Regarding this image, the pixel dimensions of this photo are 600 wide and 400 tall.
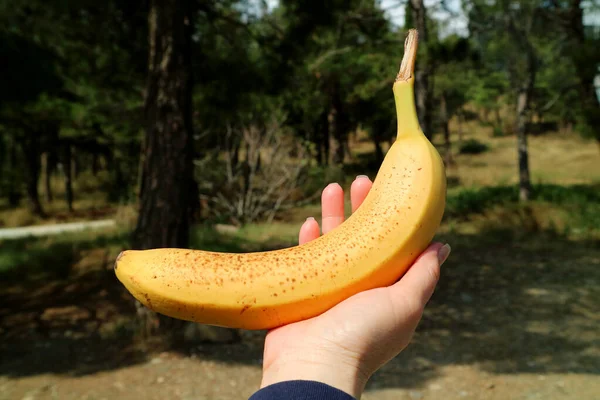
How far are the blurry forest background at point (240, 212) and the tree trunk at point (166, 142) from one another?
0.02 metres

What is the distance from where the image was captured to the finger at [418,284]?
4.63 feet

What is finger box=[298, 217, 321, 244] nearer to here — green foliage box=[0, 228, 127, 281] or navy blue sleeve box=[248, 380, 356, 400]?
navy blue sleeve box=[248, 380, 356, 400]

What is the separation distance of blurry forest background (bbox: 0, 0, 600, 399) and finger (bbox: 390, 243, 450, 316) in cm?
244

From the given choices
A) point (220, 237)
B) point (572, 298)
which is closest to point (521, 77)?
point (572, 298)

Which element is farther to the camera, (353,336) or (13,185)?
(13,185)

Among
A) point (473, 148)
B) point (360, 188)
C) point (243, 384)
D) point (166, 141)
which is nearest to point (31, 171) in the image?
point (166, 141)

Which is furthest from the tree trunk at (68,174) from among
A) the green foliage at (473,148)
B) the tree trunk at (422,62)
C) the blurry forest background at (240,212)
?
the green foliage at (473,148)

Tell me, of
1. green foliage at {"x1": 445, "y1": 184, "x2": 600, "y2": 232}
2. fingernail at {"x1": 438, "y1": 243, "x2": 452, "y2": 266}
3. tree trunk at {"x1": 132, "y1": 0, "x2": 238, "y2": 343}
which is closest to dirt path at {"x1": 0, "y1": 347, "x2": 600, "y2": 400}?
tree trunk at {"x1": 132, "y1": 0, "x2": 238, "y2": 343}

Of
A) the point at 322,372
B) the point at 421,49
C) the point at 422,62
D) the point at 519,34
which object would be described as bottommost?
the point at 322,372

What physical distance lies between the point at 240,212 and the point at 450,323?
7.01 metres

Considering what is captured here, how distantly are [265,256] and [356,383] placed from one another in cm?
49

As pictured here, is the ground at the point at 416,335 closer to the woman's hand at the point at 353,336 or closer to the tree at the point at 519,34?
the woman's hand at the point at 353,336

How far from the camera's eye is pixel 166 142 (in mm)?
4297

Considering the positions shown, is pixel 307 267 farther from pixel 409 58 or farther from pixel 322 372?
pixel 409 58
